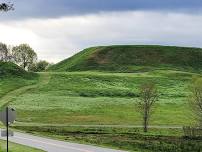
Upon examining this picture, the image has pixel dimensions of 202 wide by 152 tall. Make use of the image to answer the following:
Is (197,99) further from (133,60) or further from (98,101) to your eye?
(133,60)

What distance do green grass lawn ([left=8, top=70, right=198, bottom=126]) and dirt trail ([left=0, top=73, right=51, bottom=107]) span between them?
4.17ft

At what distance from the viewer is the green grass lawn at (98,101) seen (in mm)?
82188

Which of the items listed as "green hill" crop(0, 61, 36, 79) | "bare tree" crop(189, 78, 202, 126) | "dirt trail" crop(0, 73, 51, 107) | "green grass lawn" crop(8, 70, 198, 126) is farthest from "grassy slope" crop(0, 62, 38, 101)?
"bare tree" crop(189, 78, 202, 126)

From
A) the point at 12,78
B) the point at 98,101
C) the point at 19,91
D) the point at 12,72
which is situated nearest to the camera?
the point at 98,101

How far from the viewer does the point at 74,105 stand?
312 feet

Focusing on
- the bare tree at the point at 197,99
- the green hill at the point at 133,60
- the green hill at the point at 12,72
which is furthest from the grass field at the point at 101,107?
the bare tree at the point at 197,99

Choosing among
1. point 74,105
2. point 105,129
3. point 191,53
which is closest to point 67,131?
point 105,129

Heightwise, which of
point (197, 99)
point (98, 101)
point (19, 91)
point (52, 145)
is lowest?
point (52, 145)

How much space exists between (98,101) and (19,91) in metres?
18.8

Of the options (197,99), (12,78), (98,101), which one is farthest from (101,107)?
(12,78)

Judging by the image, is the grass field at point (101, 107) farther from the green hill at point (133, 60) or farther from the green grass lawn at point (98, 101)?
the green hill at point (133, 60)

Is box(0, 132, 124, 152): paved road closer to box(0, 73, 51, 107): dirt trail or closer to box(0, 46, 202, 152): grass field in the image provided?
box(0, 46, 202, 152): grass field

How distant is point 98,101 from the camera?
328ft

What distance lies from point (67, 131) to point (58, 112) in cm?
2449
